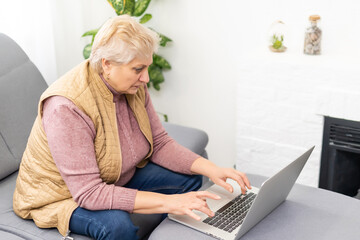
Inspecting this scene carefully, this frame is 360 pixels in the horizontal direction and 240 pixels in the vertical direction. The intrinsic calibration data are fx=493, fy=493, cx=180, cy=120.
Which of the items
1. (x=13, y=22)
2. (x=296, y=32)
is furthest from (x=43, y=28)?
(x=296, y=32)

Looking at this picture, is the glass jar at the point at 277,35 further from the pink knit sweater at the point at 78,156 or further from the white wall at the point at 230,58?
the pink knit sweater at the point at 78,156

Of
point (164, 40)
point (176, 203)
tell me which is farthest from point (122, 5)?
point (176, 203)

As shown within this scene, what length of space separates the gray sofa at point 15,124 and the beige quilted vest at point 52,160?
3.4 inches

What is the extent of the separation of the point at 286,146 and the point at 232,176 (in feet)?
2.44

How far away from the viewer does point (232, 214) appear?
1.55m

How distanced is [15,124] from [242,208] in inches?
38.0

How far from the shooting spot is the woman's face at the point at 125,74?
154 centimetres

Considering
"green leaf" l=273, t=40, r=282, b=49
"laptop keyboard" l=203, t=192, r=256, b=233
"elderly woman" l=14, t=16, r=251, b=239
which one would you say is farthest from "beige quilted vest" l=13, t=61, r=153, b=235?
"green leaf" l=273, t=40, r=282, b=49

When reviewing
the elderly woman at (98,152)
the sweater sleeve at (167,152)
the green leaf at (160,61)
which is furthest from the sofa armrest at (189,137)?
the green leaf at (160,61)

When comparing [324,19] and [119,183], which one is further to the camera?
[324,19]

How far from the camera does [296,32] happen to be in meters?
2.32

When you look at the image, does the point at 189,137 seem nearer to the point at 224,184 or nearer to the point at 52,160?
the point at 224,184

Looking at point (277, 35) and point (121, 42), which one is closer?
point (121, 42)

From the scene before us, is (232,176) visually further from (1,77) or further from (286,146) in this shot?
(1,77)
